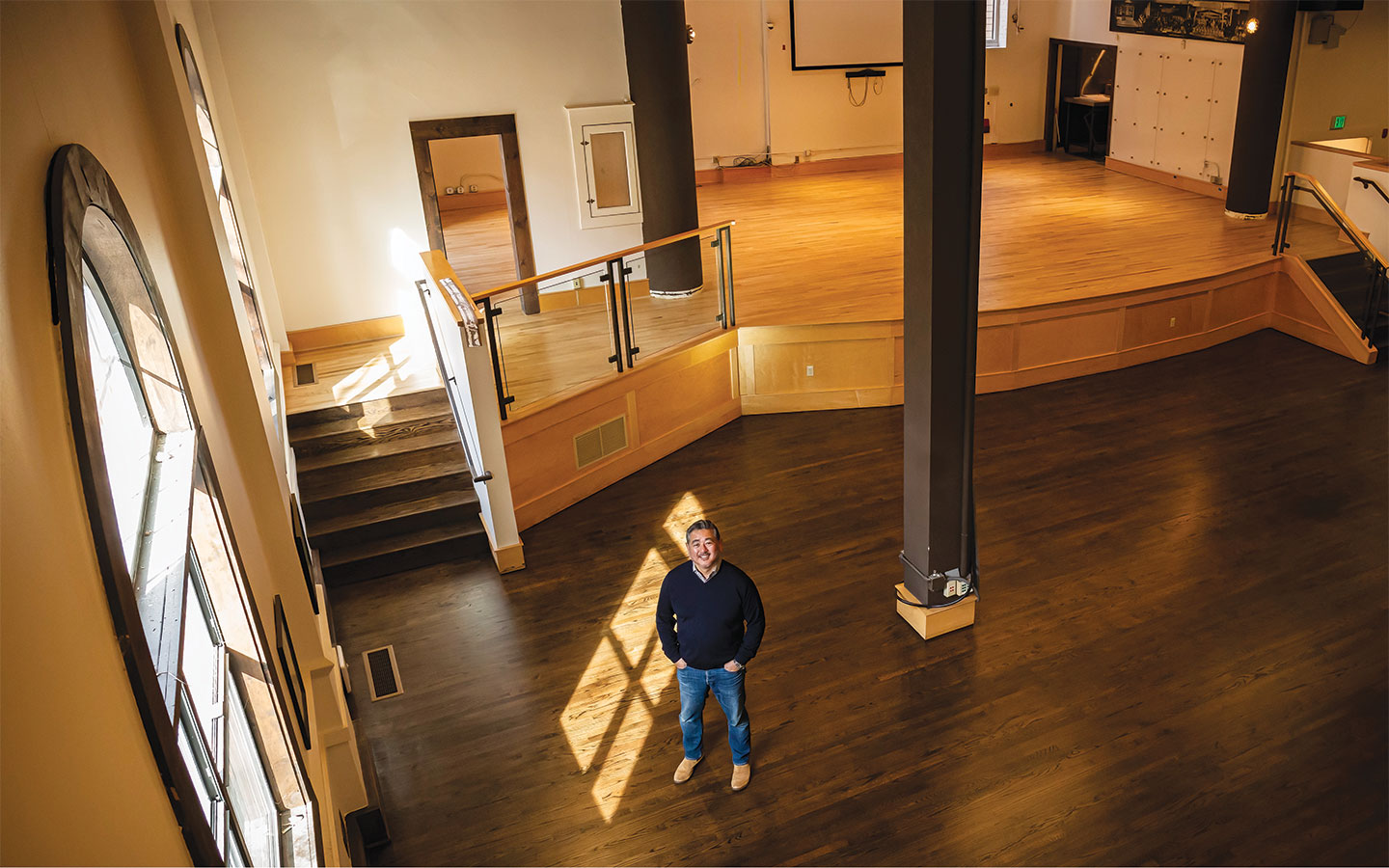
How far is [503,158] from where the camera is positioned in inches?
346

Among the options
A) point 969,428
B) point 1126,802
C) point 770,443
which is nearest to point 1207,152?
point 770,443

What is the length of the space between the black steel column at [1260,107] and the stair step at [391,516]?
928 centimetres

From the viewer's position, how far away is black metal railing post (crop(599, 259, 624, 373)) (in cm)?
723

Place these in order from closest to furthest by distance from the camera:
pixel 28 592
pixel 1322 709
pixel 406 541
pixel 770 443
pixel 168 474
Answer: pixel 28 592, pixel 168 474, pixel 1322 709, pixel 406 541, pixel 770 443

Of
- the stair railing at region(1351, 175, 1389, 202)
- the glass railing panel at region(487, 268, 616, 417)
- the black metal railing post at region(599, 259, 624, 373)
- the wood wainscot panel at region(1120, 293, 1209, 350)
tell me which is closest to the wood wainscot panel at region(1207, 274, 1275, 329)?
the wood wainscot panel at region(1120, 293, 1209, 350)

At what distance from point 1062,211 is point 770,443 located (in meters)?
5.91

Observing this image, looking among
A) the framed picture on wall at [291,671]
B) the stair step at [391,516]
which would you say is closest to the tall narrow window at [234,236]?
the stair step at [391,516]

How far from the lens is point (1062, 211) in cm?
1170

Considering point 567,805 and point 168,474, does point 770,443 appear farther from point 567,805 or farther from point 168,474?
Result: point 168,474

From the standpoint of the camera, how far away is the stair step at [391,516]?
660 centimetres

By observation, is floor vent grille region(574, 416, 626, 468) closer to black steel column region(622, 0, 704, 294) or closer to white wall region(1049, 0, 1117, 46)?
black steel column region(622, 0, 704, 294)

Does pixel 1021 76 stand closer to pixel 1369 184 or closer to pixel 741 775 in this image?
pixel 1369 184

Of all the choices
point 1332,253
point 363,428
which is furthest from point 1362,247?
point 363,428

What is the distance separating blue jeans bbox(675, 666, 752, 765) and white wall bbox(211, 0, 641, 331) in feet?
17.4
